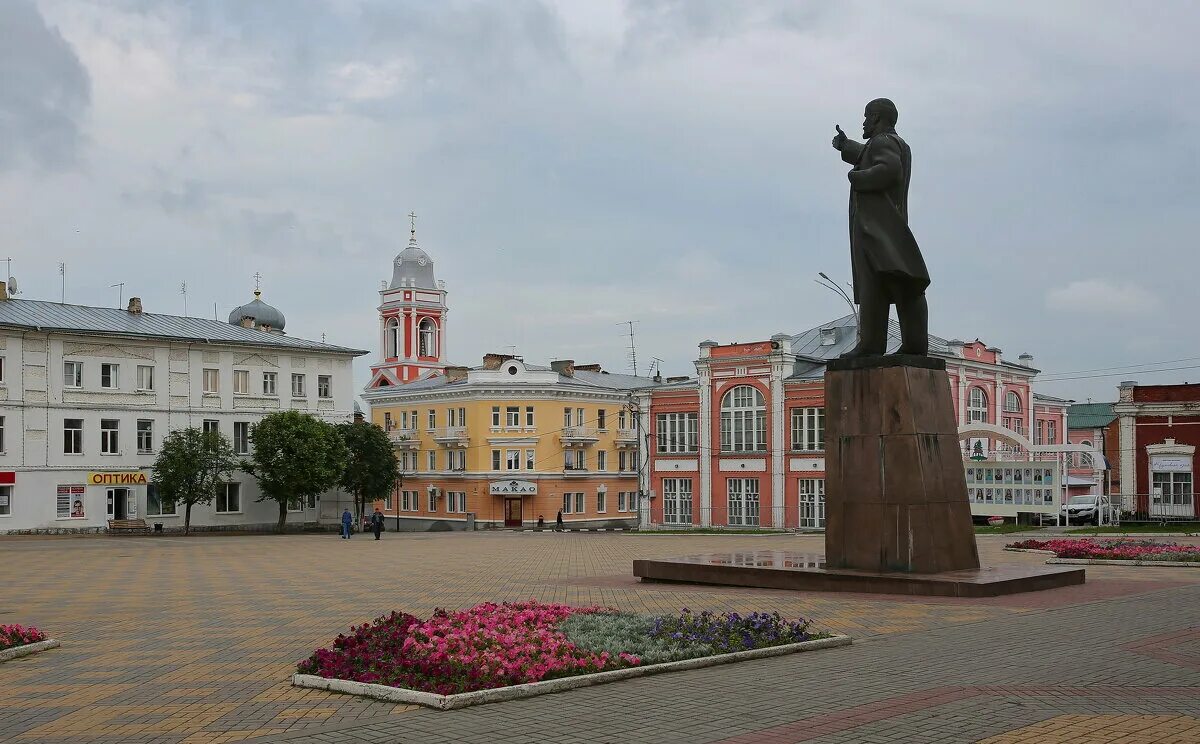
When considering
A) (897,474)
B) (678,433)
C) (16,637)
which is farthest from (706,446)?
(16,637)

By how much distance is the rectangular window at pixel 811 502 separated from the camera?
55.6m

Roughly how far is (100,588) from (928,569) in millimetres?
14548

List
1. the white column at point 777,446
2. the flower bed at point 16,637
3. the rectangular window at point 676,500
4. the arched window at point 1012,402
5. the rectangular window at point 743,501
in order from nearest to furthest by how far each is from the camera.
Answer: the flower bed at point 16,637 → the white column at point 777,446 → the rectangular window at point 743,501 → the rectangular window at point 676,500 → the arched window at point 1012,402

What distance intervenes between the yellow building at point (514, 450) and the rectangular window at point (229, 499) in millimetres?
14391

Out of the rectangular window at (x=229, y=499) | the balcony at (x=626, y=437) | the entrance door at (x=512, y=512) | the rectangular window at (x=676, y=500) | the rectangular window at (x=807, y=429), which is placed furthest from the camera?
the balcony at (x=626, y=437)

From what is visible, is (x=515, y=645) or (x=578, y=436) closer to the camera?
(x=515, y=645)

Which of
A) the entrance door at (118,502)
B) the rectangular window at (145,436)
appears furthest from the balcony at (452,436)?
the entrance door at (118,502)

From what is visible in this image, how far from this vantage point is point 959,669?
10.6 m

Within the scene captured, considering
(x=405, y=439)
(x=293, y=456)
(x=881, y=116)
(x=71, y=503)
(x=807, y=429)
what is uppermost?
(x=881, y=116)

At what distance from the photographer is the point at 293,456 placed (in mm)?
50781

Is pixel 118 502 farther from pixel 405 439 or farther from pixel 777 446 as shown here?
pixel 777 446

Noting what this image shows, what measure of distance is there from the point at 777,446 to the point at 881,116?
40.3 m

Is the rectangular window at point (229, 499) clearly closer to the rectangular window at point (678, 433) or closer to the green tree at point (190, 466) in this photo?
the green tree at point (190, 466)

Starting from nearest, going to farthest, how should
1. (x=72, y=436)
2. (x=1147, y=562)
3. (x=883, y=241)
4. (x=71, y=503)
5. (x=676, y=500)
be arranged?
(x=883, y=241), (x=1147, y=562), (x=71, y=503), (x=72, y=436), (x=676, y=500)
